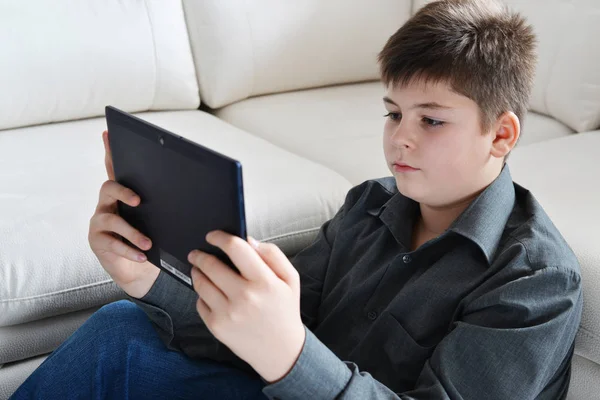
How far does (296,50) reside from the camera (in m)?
1.98

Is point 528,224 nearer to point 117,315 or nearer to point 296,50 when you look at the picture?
point 117,315

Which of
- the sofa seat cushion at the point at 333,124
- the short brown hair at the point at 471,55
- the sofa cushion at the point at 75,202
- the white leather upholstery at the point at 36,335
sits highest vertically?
the short brown hair at the point at 471,55

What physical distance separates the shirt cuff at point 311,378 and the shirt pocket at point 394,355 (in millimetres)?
193

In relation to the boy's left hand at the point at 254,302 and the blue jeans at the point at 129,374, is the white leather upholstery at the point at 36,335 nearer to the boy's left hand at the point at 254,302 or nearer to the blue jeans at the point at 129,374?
the blue jeans at the point at 129,374

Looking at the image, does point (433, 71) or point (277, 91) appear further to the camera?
point (277, 91)

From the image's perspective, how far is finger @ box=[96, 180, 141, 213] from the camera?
0.88 meters

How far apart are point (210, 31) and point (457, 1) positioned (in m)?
0.93

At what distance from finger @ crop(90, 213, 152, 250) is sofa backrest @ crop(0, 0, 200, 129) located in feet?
2.70

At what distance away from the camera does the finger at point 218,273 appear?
27.6 inches

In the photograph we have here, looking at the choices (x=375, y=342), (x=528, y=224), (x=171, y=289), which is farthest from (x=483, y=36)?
(x=171, y=289)

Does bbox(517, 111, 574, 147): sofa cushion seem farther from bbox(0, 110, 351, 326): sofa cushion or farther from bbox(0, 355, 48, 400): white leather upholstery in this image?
bbox(0, 355, 48, 400): white leather upholstery

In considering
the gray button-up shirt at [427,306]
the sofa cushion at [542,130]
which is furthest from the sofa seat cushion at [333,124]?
the gray button-up shirt at [427,306]

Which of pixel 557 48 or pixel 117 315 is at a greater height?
pixel 557 48

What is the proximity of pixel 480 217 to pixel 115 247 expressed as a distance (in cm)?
45
